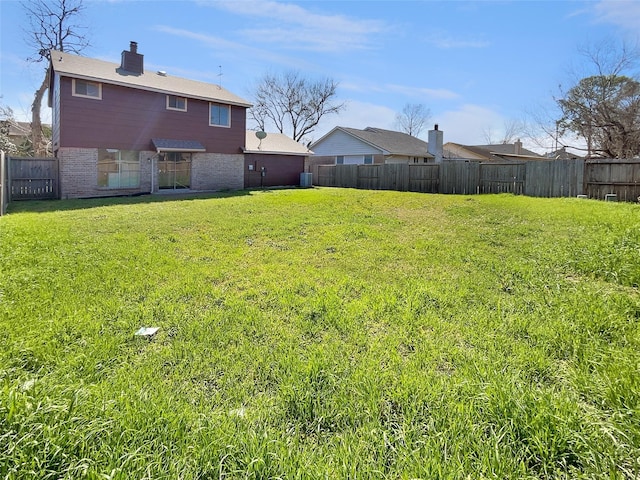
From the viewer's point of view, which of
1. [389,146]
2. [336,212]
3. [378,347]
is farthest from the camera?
[389,146]

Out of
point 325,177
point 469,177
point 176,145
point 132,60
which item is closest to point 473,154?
point 325,177

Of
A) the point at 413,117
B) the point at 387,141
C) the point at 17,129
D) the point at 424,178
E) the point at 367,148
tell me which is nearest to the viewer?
the point at 424,178

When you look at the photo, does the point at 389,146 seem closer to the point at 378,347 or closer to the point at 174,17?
the point at 174,17

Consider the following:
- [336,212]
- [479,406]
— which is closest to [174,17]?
[336,212]

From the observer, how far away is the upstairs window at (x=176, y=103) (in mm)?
17234

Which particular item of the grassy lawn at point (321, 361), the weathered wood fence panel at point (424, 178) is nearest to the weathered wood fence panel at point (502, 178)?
the weathered wood fence panel at point (424, 178)

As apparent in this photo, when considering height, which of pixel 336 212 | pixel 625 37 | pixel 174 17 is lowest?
pixel 336 212

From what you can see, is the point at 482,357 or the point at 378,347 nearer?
the point at 482,357

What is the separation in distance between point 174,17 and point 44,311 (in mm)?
13505

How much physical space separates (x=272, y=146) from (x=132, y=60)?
26.8ft

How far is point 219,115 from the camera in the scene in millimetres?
19062

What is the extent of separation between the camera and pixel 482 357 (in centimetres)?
286

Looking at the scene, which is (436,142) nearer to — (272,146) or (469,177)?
(469,177)

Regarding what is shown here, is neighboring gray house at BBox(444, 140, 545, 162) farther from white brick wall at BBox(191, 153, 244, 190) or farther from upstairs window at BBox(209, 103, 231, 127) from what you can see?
upstairs window at BBox(209, 103, 231, 127)
